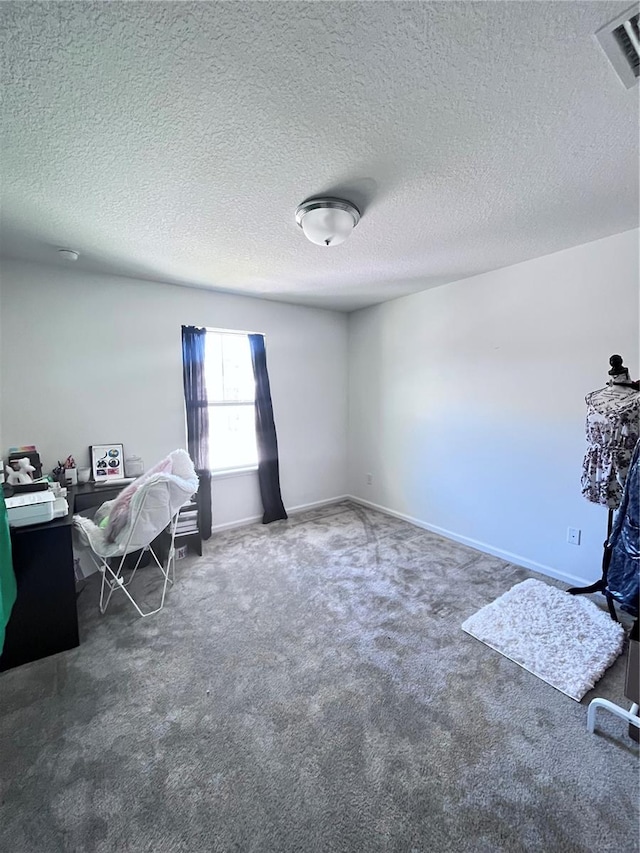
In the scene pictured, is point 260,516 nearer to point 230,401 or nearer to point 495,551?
point 230,401

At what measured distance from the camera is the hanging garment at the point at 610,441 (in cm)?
202

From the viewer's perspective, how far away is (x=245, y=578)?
2658mm

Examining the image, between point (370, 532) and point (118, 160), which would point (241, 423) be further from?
point (118, 160)

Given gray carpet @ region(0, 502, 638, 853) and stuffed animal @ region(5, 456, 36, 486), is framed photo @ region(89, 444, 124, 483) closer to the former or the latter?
stuffed animal @ region(5, 456, 36, 486)

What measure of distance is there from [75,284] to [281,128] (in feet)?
7.60

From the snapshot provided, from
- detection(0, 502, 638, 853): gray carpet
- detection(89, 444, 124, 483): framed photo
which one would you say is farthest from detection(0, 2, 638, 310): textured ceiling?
detection(0, 502, 638, 853): gray carpet

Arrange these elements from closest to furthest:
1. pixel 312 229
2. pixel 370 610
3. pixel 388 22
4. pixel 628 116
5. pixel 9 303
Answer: pixel 388 22
pixel 628 116
pixel 312 229
pixel 370 610
pixel 9 303

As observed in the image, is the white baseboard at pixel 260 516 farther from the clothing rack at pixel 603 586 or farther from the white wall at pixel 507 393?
the clothing rack at pixel 603 586

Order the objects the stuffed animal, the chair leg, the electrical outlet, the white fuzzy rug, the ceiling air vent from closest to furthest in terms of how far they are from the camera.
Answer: the ceiling air vent < the chair leg < the white fuzzy rug < the stuffed animal < the electrical outlet

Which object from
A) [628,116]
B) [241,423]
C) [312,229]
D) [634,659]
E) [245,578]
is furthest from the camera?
[241,423]

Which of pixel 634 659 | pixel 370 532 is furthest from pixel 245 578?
pixel 634 659

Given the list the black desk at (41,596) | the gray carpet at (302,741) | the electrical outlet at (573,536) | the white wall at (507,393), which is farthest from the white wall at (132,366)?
the electrical outlet at (573,536)

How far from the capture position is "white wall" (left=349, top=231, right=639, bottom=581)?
7.80ft

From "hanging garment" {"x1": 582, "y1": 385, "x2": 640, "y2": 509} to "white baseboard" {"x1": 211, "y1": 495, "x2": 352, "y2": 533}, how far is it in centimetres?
276
